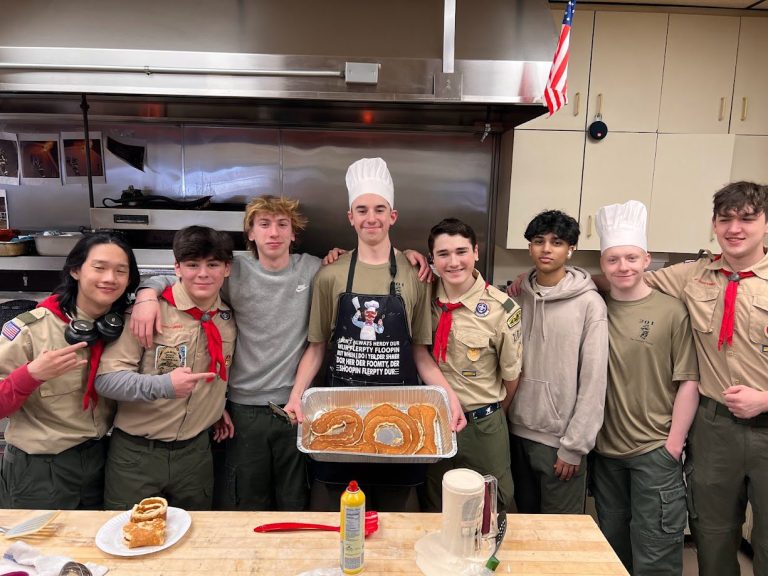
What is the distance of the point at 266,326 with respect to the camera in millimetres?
1902

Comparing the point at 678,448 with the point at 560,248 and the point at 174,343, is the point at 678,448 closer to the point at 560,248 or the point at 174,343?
the point at 560,248

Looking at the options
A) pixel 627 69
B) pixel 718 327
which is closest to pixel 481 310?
pixel 718 327

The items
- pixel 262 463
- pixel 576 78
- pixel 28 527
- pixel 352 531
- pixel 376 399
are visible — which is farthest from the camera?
pixel 576 78

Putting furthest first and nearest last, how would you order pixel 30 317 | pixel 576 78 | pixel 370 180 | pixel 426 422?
pixel 576 78
pixel 370 180
pixel 426 422
pixel 30 317

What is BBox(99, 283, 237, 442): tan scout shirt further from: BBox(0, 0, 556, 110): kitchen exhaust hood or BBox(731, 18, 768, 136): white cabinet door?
BBox(731, 18, 768, 136): white cabinet door

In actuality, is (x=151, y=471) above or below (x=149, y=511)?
below

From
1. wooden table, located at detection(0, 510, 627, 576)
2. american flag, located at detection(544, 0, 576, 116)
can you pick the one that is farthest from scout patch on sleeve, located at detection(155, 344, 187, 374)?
american flag, located at detection(544, 0, 576, 116)

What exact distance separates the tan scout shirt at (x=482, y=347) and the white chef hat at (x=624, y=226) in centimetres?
43

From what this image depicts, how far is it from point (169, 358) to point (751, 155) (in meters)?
3.13

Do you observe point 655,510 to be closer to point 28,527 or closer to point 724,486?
point 724,486

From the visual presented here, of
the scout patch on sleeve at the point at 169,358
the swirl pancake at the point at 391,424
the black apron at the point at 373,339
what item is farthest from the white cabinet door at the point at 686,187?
the scout patch on sleeve at the point at 169,358

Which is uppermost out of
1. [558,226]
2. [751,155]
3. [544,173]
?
[751,155]

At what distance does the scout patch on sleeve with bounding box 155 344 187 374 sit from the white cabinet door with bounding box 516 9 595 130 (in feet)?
6.63

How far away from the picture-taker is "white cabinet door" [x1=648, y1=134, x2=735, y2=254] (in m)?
2.57
